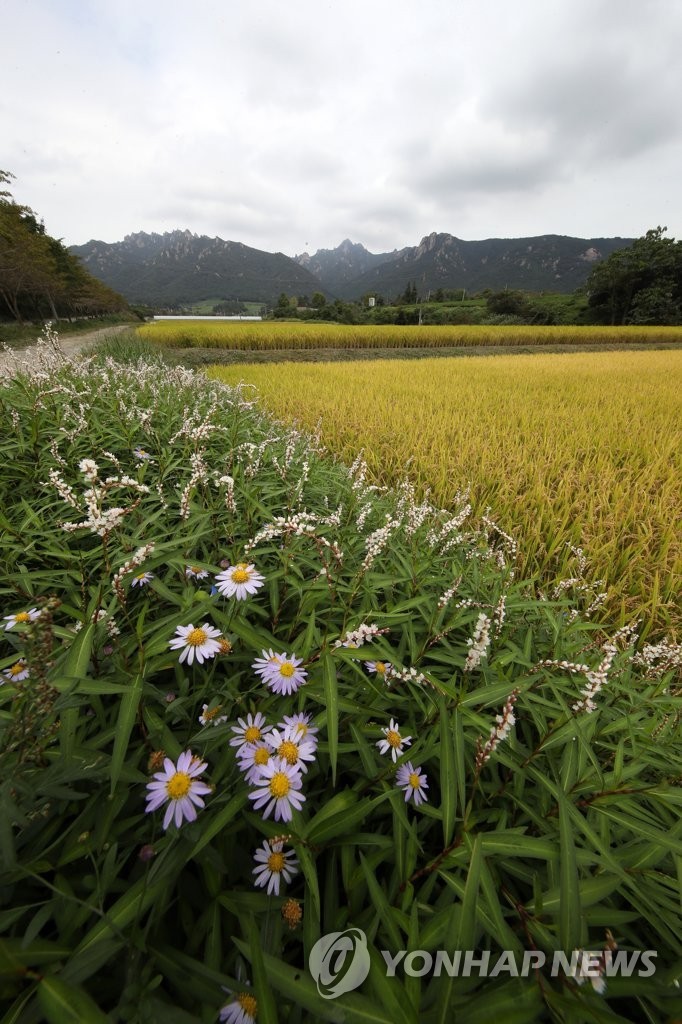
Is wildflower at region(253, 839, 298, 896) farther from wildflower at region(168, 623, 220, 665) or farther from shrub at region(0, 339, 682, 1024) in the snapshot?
wildflower at region(168, 623, 220, 665)

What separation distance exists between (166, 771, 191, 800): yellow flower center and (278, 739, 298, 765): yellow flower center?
19cm

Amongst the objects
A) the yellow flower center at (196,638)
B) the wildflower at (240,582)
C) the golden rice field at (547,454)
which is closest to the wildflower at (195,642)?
the yellow flower center at (196,638)

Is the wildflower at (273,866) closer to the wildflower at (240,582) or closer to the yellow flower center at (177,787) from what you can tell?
the yellow flower center at (177,787)

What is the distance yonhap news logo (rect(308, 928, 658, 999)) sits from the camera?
57 centimetres

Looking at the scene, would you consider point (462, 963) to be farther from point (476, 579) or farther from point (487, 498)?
point (487, 498)

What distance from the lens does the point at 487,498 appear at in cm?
332

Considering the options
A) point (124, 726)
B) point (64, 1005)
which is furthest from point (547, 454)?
point (64, 1005)

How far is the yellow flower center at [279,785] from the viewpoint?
0.79m

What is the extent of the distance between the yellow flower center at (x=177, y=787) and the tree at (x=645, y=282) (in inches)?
1902

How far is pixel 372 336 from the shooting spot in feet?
67.1

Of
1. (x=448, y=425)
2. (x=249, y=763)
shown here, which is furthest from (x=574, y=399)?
(x=249, y=763)

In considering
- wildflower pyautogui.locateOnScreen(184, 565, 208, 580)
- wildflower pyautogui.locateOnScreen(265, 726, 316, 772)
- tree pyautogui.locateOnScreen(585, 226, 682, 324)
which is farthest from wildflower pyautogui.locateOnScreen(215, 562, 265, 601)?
tree pyautogui.locateOnScreen(585, 226, 682, 324)

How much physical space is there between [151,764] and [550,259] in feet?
601

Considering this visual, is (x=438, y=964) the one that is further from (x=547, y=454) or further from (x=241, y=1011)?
(x=547, y=454)
